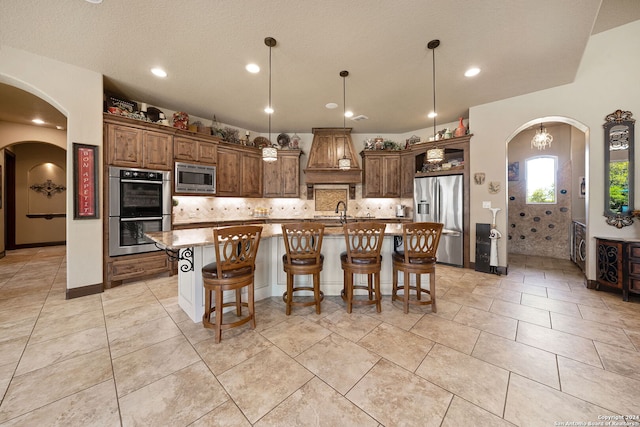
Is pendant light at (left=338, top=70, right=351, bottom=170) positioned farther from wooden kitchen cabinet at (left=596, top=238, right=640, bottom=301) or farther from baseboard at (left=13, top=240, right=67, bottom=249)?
baseboard at (left=13, top=240, right=67, bottom=249)

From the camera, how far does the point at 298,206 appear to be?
620cm

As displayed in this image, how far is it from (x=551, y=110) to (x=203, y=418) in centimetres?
587

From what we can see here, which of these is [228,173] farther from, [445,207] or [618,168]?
[618,168]

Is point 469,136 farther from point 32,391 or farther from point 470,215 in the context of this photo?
point 32,391

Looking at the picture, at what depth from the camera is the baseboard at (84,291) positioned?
3092 mm

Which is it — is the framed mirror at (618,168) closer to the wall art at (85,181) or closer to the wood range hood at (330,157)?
the wood range hood at (330,157)

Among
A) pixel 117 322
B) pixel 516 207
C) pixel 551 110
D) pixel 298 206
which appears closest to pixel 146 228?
pixel 117 322

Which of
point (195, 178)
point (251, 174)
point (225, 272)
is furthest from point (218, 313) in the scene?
point (251, 174)

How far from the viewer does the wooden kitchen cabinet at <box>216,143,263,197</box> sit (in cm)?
498

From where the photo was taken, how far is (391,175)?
228 inches

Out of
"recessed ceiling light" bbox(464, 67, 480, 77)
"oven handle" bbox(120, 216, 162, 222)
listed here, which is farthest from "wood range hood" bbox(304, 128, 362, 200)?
"oven handle" bbox(120, 216, 162, 222)

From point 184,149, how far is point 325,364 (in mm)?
4334

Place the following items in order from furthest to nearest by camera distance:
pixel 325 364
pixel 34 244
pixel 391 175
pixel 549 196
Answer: pixel 34 244 < pixel 391 175 < pixel 549 196 < pixel 325 364

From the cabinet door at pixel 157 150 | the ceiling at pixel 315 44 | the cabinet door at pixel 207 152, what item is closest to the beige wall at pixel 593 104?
the ceiling at pixel 315 44
